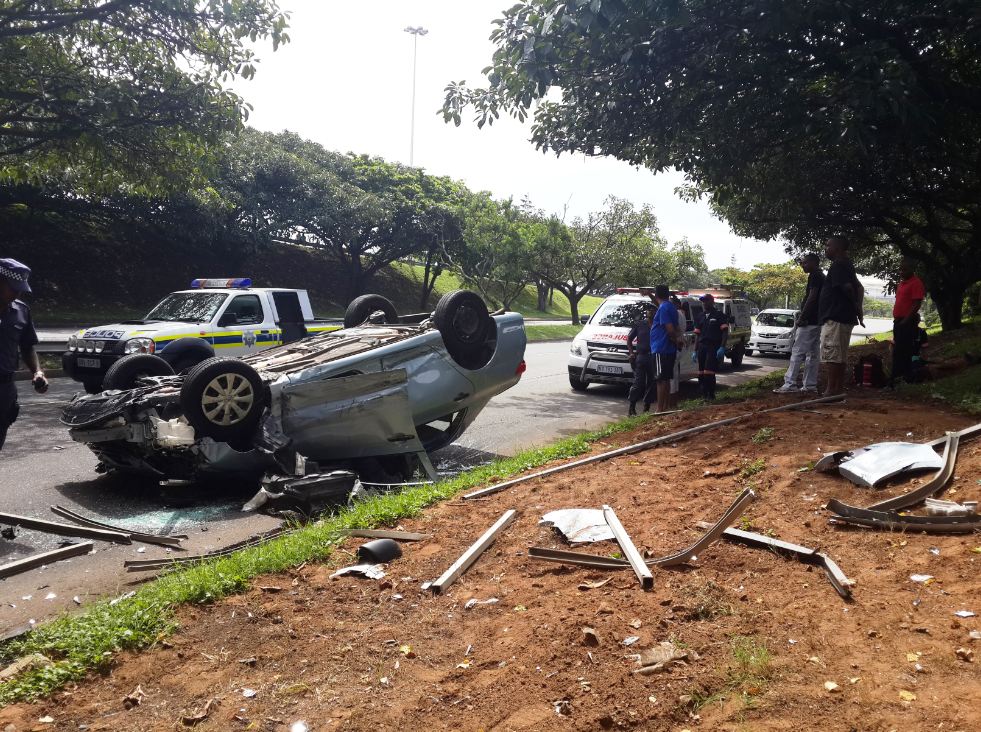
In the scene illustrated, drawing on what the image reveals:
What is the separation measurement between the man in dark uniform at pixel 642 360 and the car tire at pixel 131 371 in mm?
6029

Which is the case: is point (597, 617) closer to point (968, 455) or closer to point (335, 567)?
point (335, 567)

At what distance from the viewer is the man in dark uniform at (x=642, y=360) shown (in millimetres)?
10320

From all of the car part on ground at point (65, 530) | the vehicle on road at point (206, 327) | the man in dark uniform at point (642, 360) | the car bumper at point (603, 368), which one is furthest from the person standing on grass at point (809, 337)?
the car part on ground at point (65, 530)

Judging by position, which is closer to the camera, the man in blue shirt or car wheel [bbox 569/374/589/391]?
the man in blue shirt

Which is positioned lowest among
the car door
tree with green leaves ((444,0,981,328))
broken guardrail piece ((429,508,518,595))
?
broken guardrail piece ((429,508,518,595))

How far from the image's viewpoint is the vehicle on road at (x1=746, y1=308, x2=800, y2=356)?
81.0 feet

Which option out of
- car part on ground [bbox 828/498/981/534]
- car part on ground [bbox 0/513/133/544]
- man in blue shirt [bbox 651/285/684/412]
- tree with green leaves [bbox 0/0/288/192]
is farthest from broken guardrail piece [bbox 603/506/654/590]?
tree with green leaves [bbox 0/0/288/192]

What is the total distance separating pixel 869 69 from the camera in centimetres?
832

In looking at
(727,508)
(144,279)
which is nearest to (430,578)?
(727,508)

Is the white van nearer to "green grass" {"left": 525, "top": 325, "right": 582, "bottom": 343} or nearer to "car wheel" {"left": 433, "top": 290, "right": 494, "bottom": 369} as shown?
"car wheel" {"left": 433, "top": 290, "right": 494, "bottom": 369}

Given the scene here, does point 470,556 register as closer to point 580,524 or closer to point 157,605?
point 580,524

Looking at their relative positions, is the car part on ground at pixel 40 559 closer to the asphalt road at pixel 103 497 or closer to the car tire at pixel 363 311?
the asphalt road at pixel 103 497

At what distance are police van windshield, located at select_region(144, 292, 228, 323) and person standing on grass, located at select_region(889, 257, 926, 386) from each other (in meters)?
9.66

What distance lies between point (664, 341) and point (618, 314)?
396 cm
